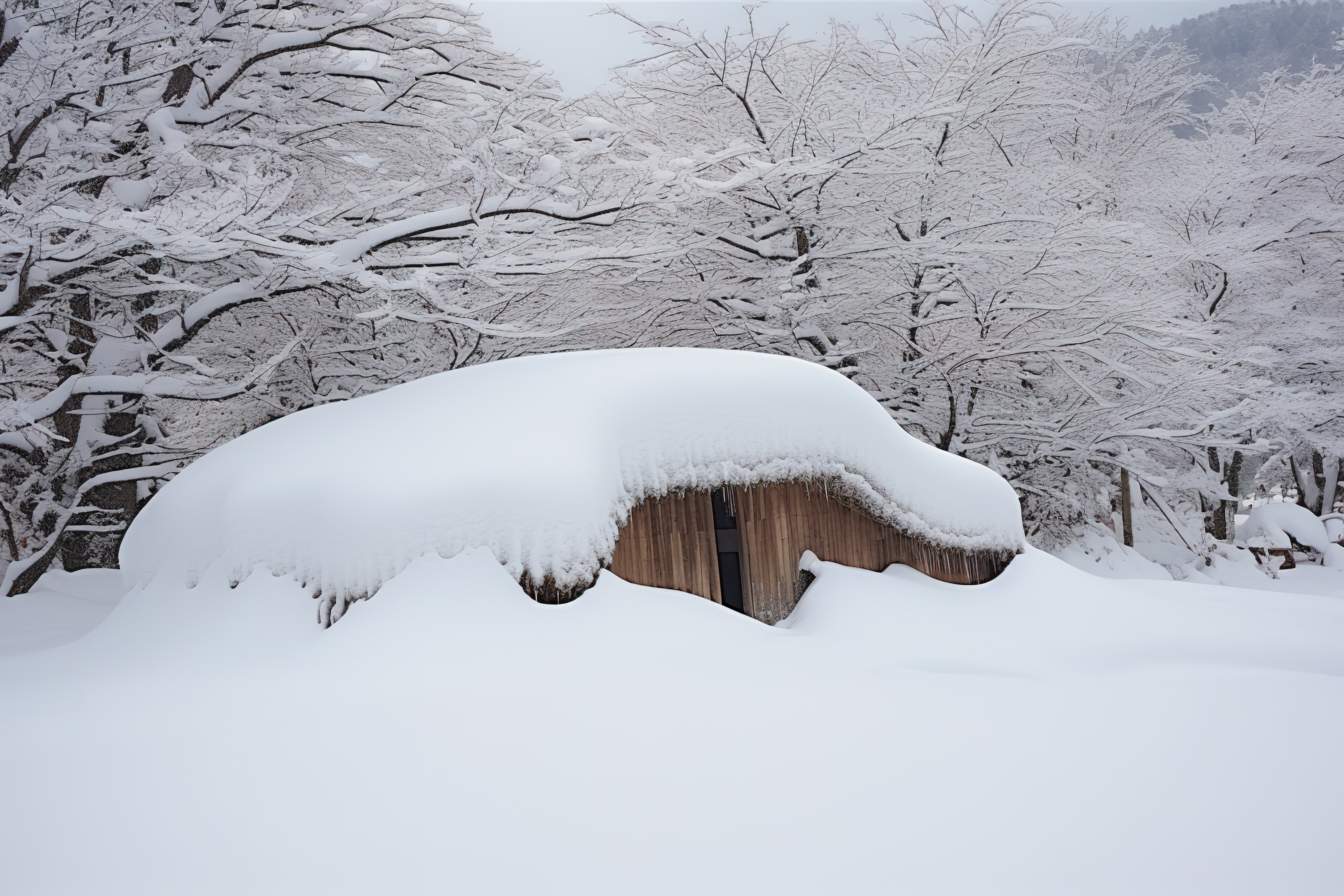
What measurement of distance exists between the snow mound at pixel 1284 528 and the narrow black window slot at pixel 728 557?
13.3 m

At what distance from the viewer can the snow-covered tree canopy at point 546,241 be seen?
23.2 feet

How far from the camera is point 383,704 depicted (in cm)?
304

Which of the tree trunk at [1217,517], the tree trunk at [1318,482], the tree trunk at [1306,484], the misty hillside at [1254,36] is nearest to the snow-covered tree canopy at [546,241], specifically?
the tree trunk at [1217,517]

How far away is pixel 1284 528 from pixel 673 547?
615 inches

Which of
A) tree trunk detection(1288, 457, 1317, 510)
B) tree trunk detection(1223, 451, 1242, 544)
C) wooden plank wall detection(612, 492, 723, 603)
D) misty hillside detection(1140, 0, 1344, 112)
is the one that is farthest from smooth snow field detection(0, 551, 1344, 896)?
misty hillside detection(1140, 0, 1344, 112)

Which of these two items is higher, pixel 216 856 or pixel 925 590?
→ pixel 216 856

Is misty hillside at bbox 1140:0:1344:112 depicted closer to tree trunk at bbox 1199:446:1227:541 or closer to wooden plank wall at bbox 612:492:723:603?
tree trunk at bbox 1199:446:1227:541

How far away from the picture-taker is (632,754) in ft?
9.16

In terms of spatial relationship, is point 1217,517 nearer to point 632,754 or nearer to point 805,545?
point 805,545

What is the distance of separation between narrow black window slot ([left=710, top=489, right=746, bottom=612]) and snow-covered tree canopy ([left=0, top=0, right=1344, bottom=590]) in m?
2.53

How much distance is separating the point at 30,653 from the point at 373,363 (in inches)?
212

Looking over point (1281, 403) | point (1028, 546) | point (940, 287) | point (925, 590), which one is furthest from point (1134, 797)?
point (1281, 403)

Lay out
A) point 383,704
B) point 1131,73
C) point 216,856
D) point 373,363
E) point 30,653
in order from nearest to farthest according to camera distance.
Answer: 1. point 216,856
2. point 383,704
3. point 30,653
4. point 373,363
5. point 1131,73

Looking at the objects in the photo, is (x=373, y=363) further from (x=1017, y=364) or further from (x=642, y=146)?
(x=1017, y=364)
